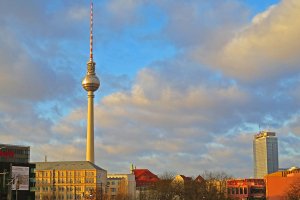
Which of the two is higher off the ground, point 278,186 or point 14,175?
point 14,175

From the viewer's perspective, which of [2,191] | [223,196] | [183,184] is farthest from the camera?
[183,184]

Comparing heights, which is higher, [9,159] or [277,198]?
[9,159]

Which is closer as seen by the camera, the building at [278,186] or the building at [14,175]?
the building at [14,175]

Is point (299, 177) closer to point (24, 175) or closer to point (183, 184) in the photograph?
point (183, 184)

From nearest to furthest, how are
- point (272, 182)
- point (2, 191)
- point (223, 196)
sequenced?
point (2, 191)
point (223, 196)
point (272, 182)

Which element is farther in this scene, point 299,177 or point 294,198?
point 299,177

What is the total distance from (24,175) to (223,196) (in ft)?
181

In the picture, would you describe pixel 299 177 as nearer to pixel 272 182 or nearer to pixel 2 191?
pixel 272 182

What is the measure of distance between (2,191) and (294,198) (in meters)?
81.9

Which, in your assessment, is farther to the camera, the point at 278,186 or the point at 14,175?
the point at 278,186

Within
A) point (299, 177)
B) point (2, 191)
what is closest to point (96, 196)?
point (2, 191)

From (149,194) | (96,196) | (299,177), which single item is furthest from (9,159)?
(299,177)

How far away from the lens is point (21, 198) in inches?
5664

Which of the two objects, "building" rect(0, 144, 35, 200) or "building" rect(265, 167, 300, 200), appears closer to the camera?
"building" rect(0, 144, 35, 200)
